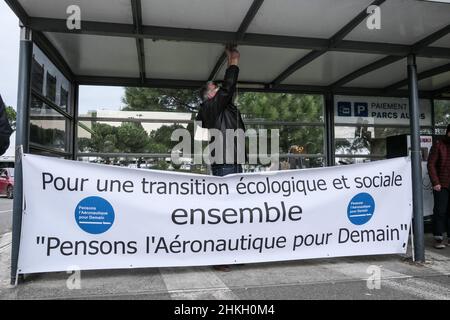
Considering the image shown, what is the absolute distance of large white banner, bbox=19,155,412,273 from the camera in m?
4.36

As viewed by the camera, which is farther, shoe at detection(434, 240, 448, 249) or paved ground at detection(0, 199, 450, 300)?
shoe at detection(434, 240, 448, 249)

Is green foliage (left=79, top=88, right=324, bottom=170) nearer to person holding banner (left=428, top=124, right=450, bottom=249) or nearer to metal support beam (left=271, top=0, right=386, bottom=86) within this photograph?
metal support beam (left=271, top=0, right=386, bottom=86)

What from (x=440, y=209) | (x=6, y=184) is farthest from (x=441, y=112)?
(x=6, y=184)

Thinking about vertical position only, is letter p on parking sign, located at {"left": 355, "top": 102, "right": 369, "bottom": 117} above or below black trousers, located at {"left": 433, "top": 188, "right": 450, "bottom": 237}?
above

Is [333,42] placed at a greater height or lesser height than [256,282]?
greater

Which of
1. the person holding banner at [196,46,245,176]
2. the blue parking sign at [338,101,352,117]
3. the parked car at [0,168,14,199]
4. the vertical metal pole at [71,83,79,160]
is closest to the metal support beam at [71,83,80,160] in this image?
the vertical metal pole at [71,83,79,160]

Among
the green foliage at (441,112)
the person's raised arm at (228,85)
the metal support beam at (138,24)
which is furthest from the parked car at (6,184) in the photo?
the green foliage at (441,112)

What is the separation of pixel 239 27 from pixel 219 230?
7.97 feet

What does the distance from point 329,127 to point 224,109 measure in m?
3.32

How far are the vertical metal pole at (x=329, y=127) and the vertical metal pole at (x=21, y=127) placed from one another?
5.20 m

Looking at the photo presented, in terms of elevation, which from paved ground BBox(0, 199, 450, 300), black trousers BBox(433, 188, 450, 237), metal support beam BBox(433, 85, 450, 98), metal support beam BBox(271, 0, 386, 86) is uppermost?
metal support beam BBox(271, 0, 386, 86)

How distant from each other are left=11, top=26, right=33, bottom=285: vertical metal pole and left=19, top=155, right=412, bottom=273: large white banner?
10 cm

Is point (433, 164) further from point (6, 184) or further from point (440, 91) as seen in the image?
point (6, 184)

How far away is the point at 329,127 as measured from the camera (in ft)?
25.9
